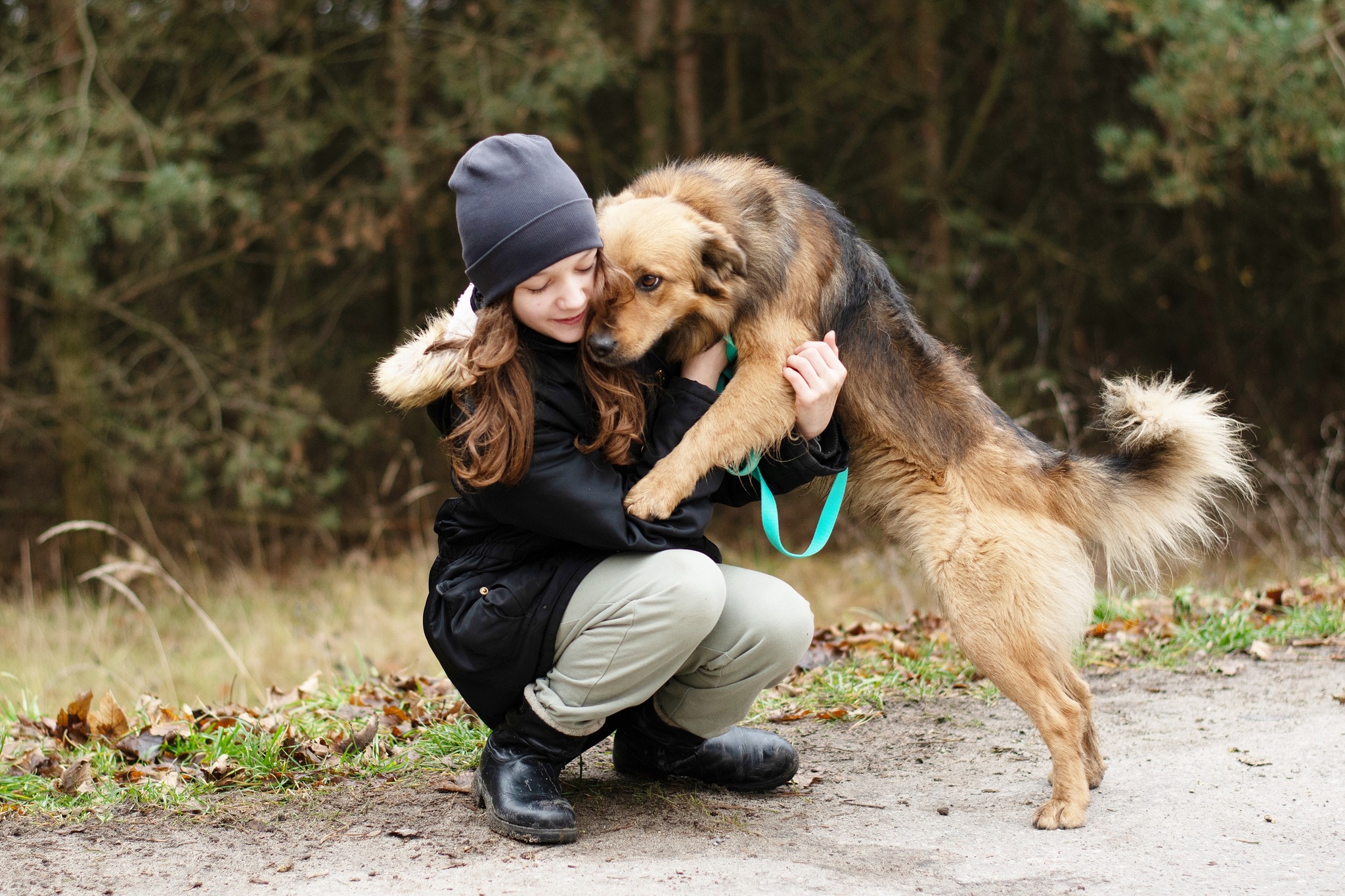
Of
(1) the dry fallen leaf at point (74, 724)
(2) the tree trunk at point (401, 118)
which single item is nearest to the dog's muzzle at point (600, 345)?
(1) the dry fallen leaf at point (74, 724)

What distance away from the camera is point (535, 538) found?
8.87 ft

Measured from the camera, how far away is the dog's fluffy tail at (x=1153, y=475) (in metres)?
3.09

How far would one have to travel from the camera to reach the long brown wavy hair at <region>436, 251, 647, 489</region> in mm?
2502

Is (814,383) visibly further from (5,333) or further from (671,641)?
(5,333)

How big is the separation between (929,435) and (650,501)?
90 centimetres

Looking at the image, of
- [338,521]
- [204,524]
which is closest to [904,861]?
[338,521]

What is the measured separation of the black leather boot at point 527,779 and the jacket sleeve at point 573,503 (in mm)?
453

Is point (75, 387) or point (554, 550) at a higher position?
point (554, 550)

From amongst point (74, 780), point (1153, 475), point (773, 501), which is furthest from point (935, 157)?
point (74, 780)

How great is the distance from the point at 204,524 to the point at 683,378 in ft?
23.8

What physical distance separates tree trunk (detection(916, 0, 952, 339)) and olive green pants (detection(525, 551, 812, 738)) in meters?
6.43

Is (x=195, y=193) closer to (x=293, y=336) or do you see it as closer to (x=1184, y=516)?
(x=293, y=336)

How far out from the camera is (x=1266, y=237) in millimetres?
9969

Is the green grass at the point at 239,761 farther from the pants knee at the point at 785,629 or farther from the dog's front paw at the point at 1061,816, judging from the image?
the dog's front paw at the point at 1061,816
